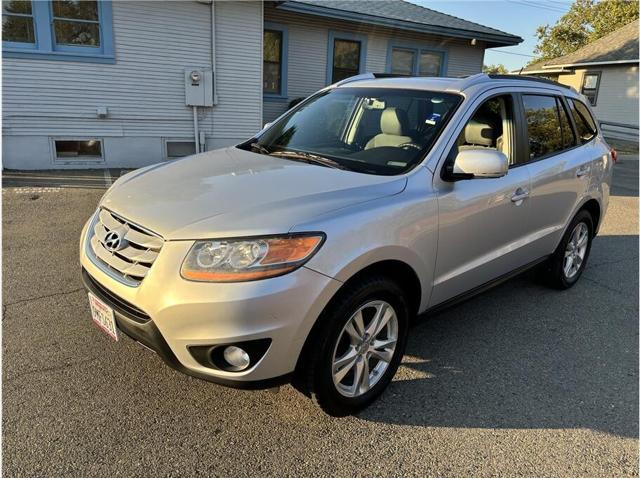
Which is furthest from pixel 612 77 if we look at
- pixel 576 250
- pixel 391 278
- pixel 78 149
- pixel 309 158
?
pixel 391 278

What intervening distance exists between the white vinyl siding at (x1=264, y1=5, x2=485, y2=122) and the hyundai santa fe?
904 centimetres

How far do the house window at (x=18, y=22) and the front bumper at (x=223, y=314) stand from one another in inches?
328

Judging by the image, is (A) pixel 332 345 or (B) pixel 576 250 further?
(B) pixel 576 250

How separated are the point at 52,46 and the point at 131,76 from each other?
1366mm

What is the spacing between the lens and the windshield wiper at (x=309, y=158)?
3029mm

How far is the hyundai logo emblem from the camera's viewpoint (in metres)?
2.47

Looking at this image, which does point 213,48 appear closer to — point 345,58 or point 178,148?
point 178,148

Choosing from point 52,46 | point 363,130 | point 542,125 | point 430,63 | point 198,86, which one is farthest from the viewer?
point 430,63

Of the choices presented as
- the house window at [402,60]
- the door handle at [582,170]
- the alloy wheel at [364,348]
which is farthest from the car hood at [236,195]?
the house window at [402,60]

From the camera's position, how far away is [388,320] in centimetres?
277

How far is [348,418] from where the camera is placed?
2.69 metres

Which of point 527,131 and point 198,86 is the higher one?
point 198,86

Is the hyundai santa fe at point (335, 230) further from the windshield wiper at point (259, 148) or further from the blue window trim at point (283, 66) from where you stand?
the blue window trim at point (283, 66)

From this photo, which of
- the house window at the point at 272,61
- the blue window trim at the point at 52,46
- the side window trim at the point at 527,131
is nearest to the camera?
the side window trim at the point at 527,131
